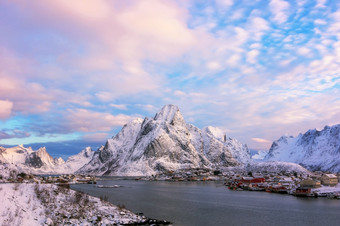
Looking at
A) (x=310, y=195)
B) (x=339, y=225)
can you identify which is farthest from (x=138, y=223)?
(x=310, y=195)

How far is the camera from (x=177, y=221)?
5159cm

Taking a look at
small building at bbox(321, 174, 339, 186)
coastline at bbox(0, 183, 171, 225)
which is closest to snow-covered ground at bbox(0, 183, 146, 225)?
coastline at bbox(0, 183, 171, 225)

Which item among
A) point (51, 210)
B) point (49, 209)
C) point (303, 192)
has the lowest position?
point (303, 192)

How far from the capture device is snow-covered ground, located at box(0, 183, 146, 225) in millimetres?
34969

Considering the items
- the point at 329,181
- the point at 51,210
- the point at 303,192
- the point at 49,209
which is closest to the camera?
the point at 51,210

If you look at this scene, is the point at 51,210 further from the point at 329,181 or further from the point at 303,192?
the point at 329,181

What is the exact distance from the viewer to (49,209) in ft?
136

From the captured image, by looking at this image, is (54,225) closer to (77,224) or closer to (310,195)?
(77,224)

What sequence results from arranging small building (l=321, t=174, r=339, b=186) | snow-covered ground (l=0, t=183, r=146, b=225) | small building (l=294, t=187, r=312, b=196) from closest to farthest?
1. snow-covered ground (l=0, t=183, r=146, b=225)
2. small building (l=294, t=187, r=312, b=196)
3. small building (l=321, t=174, r=339, b=186)

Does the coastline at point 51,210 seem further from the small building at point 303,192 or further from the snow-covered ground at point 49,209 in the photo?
the small building at point 303,192

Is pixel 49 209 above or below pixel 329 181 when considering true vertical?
below

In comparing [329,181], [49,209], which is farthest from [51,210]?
[329,181]

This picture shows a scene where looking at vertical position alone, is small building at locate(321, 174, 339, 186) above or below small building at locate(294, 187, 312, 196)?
above

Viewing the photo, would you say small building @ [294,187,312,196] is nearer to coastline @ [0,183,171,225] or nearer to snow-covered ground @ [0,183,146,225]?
coastline @ [0,183,171,225]
